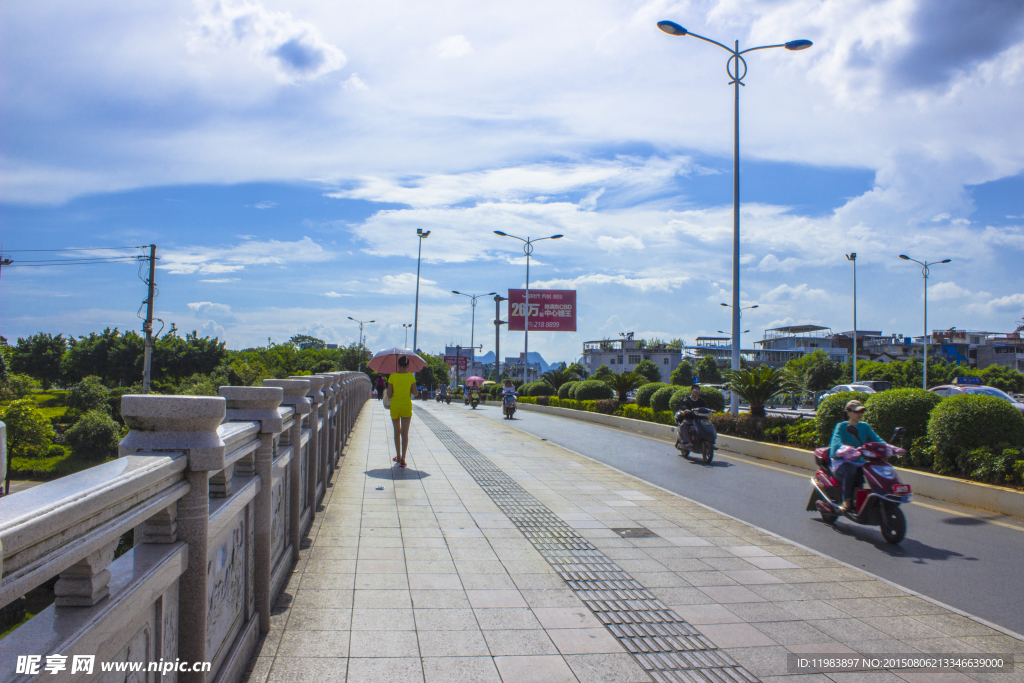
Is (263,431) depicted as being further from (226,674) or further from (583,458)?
(583,458)

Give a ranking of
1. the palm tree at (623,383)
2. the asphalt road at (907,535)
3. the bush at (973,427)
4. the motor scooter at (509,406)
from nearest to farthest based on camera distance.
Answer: the asphalt road at (907,535)
the bush at (973,427)
the motor scooter at (509,406)
the palm tree at (623,383)

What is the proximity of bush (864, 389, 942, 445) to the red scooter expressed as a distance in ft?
14.6

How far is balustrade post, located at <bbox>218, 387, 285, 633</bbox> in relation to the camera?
367 cm

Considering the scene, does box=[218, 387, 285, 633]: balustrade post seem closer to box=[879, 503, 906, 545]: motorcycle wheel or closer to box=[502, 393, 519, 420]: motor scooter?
box=[879, 503, 906, 545]: motorcycle wheel

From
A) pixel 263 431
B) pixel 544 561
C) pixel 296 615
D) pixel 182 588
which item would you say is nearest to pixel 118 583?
pixel 182 588

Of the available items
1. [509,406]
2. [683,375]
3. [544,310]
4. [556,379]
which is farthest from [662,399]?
[683,375]

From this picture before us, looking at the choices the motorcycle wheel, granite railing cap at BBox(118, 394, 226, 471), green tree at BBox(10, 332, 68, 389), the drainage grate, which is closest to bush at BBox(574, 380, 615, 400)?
the drainage grate

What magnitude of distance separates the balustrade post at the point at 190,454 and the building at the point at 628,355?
108287 millimetres

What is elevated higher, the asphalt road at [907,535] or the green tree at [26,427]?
the asphalt road at [907,535]

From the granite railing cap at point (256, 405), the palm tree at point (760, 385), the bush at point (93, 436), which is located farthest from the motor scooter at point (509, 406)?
the bush at point (93, 436)

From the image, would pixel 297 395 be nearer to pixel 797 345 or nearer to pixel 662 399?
pixel 662 399

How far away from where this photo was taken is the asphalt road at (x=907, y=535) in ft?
18.3

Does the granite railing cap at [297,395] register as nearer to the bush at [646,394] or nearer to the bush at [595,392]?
the bush at [646,394]

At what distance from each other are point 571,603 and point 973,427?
8103 mm
